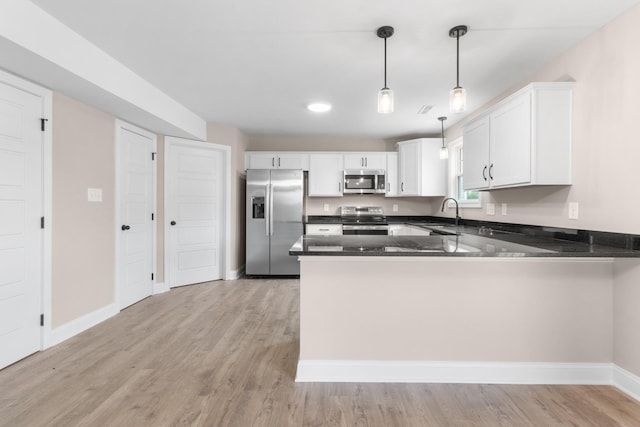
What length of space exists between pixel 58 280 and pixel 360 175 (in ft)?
13.1

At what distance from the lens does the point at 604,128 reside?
2.05m

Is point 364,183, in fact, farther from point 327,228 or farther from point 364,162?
point 327,228

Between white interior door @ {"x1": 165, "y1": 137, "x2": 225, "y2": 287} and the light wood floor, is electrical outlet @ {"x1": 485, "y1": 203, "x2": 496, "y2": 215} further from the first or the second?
white interior door @ {"x1": 165, "y1": 137, "x2": 225, "y2": 287}

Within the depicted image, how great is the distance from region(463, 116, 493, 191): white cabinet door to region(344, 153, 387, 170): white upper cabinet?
6.38 ft

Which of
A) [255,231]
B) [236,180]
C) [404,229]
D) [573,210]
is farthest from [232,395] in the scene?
[404,229]

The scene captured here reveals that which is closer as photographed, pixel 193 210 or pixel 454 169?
pixel 193 210

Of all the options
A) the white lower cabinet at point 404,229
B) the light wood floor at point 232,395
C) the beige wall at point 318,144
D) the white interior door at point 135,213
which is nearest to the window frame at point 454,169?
the white lower cabinet at point 404,229

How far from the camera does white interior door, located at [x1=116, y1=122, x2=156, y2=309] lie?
346cm

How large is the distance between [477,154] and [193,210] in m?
3.66

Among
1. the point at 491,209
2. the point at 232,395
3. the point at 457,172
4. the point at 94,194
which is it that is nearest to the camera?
the point at 232,395

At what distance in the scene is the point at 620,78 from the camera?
76.9 inches

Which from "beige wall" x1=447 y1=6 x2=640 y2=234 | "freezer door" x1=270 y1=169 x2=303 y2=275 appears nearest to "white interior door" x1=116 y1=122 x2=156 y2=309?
"freezer door" x1=270 y1=169 x2=303 y2=275

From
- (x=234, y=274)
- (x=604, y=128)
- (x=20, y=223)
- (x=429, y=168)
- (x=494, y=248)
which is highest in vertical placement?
(x=429, y=168)

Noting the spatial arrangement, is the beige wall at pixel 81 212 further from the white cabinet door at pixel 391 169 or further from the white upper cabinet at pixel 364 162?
the white cabinet door at pixel 391 169
